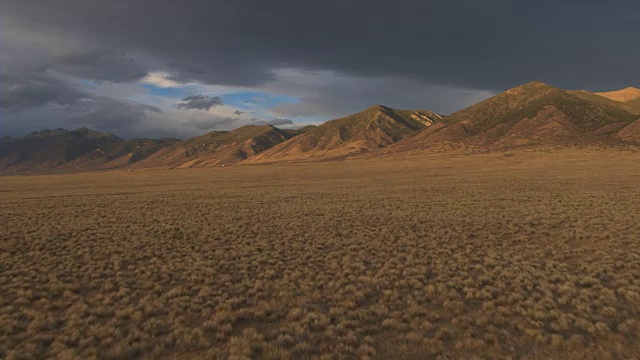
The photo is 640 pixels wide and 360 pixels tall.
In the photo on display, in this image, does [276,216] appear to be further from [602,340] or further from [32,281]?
[602,340]

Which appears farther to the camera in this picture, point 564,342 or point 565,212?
point 565,212

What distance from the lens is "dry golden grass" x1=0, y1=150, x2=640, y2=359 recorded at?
8.91 metres

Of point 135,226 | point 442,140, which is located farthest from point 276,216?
point 442,140

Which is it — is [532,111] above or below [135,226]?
above

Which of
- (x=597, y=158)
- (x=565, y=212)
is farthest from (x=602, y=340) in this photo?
(x=597, y=158)

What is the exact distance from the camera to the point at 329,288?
1320 centimetres

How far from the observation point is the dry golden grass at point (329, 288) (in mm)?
8914

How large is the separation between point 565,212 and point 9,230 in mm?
44041

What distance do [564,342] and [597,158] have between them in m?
116

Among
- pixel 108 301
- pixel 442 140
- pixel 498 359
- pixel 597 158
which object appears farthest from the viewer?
pixel 442 140

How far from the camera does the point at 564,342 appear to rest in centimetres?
879

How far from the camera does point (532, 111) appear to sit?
179000 millimetres

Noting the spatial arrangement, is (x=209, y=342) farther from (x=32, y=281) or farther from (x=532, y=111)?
(x=532, y=111)

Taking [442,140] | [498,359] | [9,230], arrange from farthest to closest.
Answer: [442,140]
[9,230]
[498,359]
